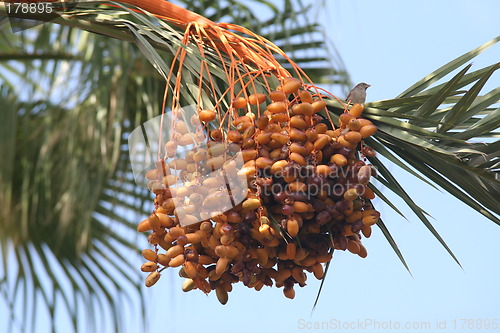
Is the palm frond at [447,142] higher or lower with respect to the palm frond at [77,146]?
lower

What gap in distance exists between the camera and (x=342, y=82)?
250cm

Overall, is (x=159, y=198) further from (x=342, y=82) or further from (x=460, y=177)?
(x=342, y=82)

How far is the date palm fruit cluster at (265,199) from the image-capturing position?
3.02 ft

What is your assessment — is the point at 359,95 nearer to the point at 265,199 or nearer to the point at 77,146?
the point at 265,199

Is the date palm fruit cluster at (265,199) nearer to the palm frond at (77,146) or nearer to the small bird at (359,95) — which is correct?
the small bird at (359,95)

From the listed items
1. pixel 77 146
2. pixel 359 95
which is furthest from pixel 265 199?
pixel 77 146

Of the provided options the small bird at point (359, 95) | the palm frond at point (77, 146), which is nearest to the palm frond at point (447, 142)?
the small bird at point (359, 95)

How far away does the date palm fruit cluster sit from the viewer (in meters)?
0.92

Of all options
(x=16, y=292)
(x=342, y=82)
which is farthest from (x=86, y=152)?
(x=342, y=82)

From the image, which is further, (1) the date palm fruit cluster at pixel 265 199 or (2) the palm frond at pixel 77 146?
(2) the palm frond at pixel 77 146

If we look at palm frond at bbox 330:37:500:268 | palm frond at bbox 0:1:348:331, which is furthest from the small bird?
palm frond at bbox 0:1:348:331

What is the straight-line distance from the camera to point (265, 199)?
0.94m

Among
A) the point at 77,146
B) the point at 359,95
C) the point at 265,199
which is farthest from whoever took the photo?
the point at 77,146

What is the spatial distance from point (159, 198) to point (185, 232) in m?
0.06
